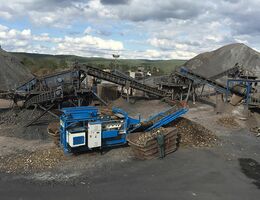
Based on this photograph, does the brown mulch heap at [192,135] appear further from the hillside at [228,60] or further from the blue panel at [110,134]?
the hillside at [228,60]

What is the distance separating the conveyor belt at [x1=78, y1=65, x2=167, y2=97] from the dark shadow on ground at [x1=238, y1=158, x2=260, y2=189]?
13467 mm

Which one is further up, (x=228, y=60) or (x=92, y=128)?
(x=228, y=60)

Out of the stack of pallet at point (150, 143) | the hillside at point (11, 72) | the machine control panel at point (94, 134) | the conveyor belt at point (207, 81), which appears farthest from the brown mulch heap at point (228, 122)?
the hillside at point (11, 72)

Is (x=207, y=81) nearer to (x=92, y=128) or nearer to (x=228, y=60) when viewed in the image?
(x=92, y=128)

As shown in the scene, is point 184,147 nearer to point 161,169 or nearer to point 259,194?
point 161,169

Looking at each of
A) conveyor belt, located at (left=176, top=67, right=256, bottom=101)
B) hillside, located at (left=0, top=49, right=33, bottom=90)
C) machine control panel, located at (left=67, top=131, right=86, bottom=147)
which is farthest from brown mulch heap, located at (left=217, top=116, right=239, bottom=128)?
hillside, located at (left=0, top=49, right=33, bottom=90)

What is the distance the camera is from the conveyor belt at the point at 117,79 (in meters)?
22.7

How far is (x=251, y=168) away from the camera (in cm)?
1197

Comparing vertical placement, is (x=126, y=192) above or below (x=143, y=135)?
below

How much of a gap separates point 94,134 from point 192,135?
537cm

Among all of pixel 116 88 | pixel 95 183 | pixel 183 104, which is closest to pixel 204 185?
pixel 95 183

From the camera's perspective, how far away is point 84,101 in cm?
2100

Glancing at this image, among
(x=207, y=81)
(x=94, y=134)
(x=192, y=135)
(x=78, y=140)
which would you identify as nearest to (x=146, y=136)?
(x=94, y=134)

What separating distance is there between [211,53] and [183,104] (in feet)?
145
